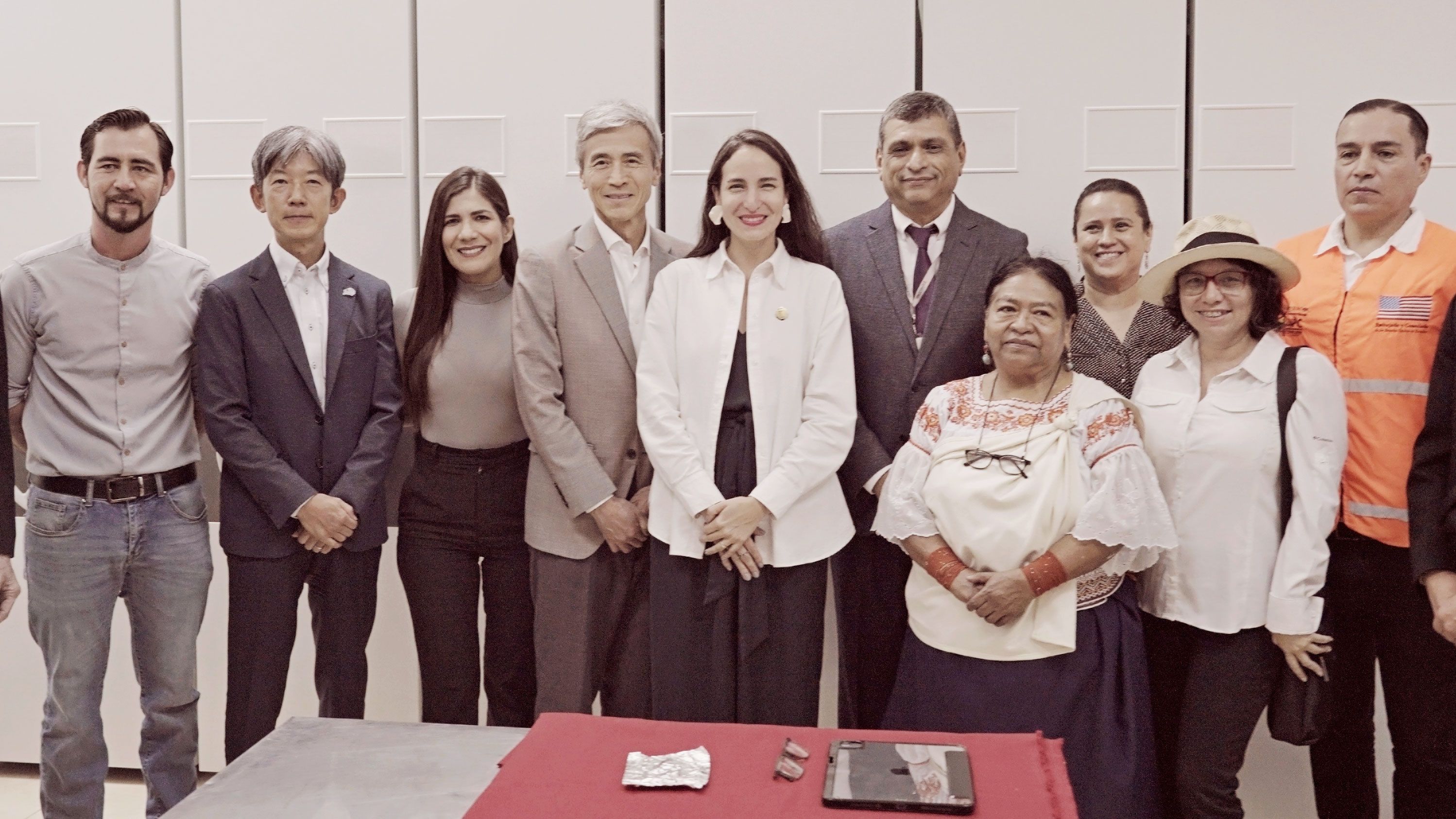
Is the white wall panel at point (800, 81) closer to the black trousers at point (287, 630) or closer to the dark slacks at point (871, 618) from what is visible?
the dark slacks at point (871, 618)

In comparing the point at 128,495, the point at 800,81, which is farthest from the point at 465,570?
the point at 800,81

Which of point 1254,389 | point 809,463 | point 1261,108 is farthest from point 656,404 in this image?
point 1261,108

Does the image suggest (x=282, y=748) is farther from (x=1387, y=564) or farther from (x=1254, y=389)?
(x=1387, y=564)

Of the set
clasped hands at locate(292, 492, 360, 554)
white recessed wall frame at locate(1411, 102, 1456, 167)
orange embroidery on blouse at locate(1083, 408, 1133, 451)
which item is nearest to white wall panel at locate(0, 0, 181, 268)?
clasped hands at locate(292, 492, 360, 554)

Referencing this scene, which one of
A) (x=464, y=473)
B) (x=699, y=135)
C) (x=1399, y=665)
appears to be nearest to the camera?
(x=1399, y=665)

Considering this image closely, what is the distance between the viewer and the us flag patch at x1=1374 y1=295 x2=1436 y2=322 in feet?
7.58

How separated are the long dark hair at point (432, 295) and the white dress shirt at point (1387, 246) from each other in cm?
194

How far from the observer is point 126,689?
11.1ft

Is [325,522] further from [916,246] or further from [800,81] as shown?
[800,81]

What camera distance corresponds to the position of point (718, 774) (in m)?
1.31

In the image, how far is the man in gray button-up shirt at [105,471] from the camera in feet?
8.12

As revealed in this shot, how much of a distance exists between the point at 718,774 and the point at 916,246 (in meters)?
1.64

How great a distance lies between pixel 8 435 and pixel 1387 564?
2878mm

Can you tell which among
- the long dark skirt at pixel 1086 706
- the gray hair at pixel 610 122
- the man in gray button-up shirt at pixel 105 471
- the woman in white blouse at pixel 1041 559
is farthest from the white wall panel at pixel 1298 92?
the man in gray button-up shirt at pixel 105 471
